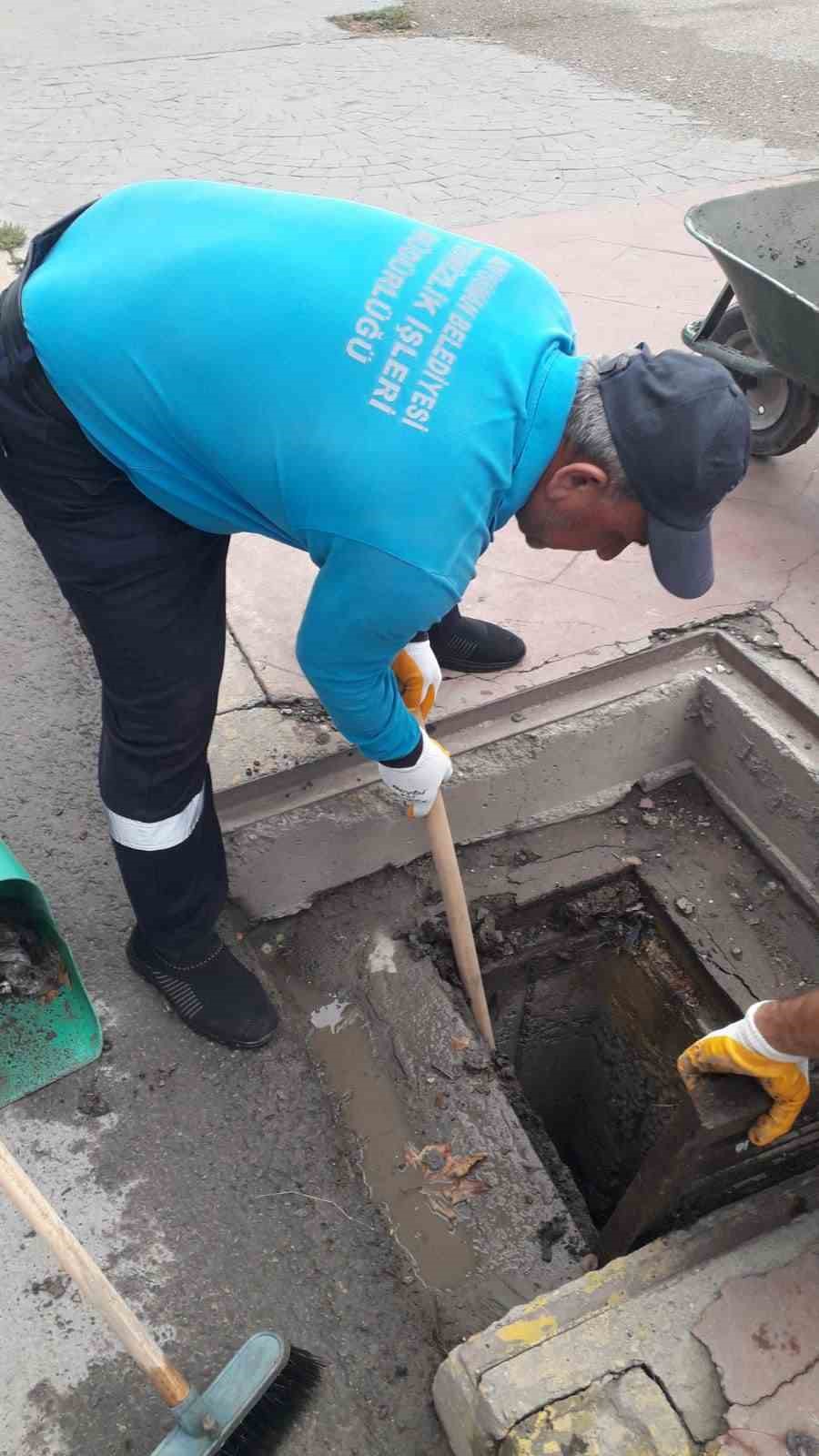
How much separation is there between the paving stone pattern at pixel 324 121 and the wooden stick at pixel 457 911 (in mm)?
4390

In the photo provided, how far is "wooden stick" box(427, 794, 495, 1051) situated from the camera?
224cm

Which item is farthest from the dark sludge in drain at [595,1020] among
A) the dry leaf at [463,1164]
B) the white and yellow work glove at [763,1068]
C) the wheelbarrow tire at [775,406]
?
the wheelbarrow tire at [775,406]

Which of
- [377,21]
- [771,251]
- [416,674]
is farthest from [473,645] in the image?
[377,21]

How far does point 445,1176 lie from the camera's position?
217 centimetres

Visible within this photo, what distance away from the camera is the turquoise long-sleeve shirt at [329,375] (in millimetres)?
1446

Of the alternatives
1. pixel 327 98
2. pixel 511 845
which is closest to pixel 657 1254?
pixel 511 845

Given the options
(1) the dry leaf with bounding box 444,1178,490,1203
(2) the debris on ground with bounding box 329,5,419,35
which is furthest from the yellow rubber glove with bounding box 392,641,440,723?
(2) the debris on ground with bounding box 329,5,419,35

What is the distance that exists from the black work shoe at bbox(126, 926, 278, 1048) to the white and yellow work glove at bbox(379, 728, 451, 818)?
0.64 meters

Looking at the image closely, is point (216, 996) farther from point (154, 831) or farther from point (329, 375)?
point (329, 375)

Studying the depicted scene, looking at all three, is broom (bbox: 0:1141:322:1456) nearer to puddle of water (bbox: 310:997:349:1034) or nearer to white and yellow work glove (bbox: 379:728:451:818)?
puddle of water (bbox: 310:997:349:1034)

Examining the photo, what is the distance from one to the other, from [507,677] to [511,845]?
1.61 ft

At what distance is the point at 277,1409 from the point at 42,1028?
977 millimetres

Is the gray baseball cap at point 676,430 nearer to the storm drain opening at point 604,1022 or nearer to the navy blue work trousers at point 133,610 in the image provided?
the navy blue work trousers at point 133,610

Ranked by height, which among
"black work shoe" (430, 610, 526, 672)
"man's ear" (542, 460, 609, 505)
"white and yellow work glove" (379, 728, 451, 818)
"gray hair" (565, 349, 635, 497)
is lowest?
"black work shoe" (430, 610, 526, 672)
